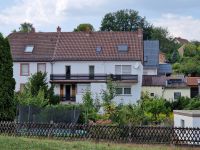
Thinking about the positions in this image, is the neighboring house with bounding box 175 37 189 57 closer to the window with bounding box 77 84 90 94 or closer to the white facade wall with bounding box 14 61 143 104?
the white facade wall with bounding box 14 61 143 104

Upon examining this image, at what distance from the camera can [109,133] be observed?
957 inches

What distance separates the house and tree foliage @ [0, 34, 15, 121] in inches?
1031

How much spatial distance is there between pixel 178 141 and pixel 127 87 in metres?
34.2

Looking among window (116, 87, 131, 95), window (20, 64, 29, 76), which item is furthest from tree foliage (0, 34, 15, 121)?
window (116, 87, 131, 95)

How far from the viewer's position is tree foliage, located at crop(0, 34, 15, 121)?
2892cm

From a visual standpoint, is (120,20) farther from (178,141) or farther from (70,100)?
(178,141)

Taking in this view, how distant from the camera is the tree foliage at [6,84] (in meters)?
28.9

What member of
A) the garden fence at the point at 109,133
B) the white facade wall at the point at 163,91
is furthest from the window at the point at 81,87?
the garden fence at the point at 109,133

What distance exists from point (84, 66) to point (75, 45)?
327cm

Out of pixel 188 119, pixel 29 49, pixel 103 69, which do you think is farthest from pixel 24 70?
pixel 188 119

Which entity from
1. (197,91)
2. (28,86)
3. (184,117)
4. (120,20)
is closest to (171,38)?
(120,20)

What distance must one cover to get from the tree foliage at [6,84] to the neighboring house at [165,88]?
33998mm

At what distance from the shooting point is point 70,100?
188ft

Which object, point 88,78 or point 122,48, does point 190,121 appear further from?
point 122,48
